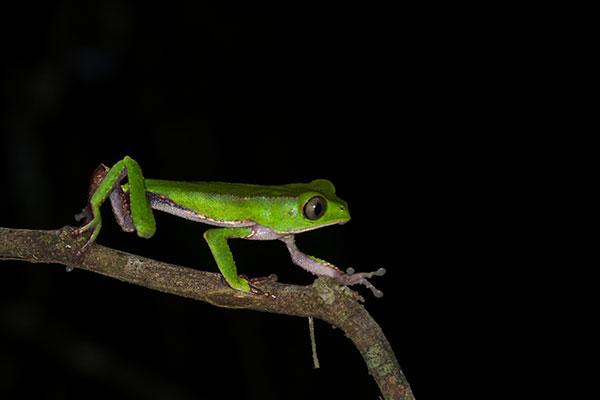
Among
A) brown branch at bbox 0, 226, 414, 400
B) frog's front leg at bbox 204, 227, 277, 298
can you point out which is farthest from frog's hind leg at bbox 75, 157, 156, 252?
frog's front leg at bbox 204, 227, 277, 298

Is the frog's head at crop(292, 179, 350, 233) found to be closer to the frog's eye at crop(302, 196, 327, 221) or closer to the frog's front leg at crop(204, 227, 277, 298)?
the frog's eye at crop(302, 196, 327, 221)

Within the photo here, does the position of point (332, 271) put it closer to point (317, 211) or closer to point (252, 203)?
point (317, 211)

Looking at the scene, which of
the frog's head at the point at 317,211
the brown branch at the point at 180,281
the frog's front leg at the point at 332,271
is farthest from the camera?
the frog's front leg at the point at 332,271

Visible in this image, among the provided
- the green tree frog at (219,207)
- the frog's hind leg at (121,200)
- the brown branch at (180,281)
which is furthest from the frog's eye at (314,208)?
the frog's hind leg at (121,200)

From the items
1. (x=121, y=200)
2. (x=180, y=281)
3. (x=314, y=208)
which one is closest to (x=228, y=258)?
(x=180, y=281)

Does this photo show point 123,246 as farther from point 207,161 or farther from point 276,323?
point 276,323

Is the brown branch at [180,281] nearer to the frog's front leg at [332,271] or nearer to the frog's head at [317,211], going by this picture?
the frog's front leg at [332,271]
